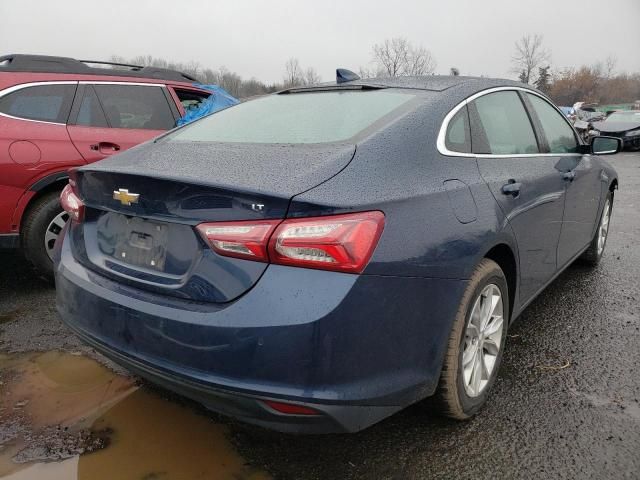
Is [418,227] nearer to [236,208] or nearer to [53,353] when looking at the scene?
[236,208]

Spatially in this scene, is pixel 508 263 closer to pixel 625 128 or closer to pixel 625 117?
pixel 625 128

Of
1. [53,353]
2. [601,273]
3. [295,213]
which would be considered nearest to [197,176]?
[295,213]

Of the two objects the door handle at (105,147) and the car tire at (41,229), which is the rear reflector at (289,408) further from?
the door handle at (105,147)

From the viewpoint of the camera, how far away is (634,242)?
5668 mm

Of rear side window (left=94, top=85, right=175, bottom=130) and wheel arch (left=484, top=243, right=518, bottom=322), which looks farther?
rear side window (left=94, top=85, right=175, bottom=130)

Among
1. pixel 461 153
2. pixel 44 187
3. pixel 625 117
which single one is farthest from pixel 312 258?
pixel 625 117

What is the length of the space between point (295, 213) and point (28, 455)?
159 centimetres

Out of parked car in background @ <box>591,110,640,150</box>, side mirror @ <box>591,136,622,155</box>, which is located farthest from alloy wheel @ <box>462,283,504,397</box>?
parked car in background @ <box>591,110,640,150</box>

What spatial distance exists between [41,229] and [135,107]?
4.83 ft

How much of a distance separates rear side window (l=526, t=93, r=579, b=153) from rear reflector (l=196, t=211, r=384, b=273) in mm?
2177

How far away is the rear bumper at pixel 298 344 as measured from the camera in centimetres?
156

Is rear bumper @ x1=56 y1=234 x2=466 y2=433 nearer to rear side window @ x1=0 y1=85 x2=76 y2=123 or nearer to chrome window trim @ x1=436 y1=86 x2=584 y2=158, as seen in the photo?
chrome window trim @ x1=436 y1=86 x2=584 y2=158

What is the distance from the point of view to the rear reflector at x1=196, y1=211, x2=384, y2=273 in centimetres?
158

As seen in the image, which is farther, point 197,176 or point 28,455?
point 28,455
